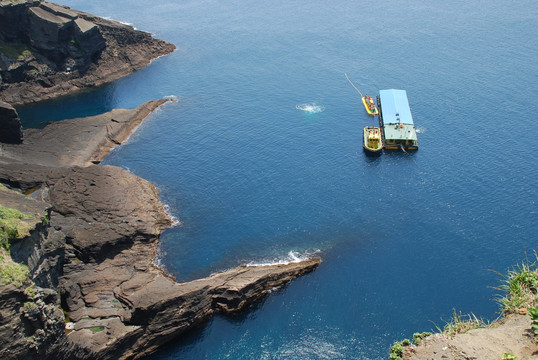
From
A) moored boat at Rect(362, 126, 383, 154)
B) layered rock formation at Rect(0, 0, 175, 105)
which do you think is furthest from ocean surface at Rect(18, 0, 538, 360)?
layered rock formation at Rect(0, 0, 175, 105)

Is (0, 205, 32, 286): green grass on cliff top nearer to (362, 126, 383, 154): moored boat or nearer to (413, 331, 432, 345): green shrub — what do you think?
(413, 331, 432, 345): green shrub

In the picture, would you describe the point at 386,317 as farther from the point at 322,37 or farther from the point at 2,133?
the point at 322,37

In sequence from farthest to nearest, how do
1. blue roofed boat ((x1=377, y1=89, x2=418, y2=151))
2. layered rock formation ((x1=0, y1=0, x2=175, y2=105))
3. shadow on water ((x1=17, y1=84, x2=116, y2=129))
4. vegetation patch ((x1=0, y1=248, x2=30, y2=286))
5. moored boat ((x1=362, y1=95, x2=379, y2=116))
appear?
layered rock formation ((x1=0, y1=0, x2=175, y2=105))
shadow on water ((x1=17, y1=84, x2=116, y2=129))
moored boat ((x1=362, y1=95, x2=379, y2=116))
blue roofed boat ((x1=377, y1=89, x2=418, y2=151))
vegetation patch ((x1=0, y1=248, x2=30, y2=286))

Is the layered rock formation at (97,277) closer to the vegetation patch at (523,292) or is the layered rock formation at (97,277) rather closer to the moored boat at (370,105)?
the vegetation patch at (523,292)

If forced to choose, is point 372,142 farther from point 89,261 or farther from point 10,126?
point 10,126

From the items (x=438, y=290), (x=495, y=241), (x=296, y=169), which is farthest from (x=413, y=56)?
(x=438, y=290)

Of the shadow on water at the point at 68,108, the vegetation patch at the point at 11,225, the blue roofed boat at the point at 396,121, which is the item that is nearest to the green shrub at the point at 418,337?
the vegetation patch at the point at 11,225
